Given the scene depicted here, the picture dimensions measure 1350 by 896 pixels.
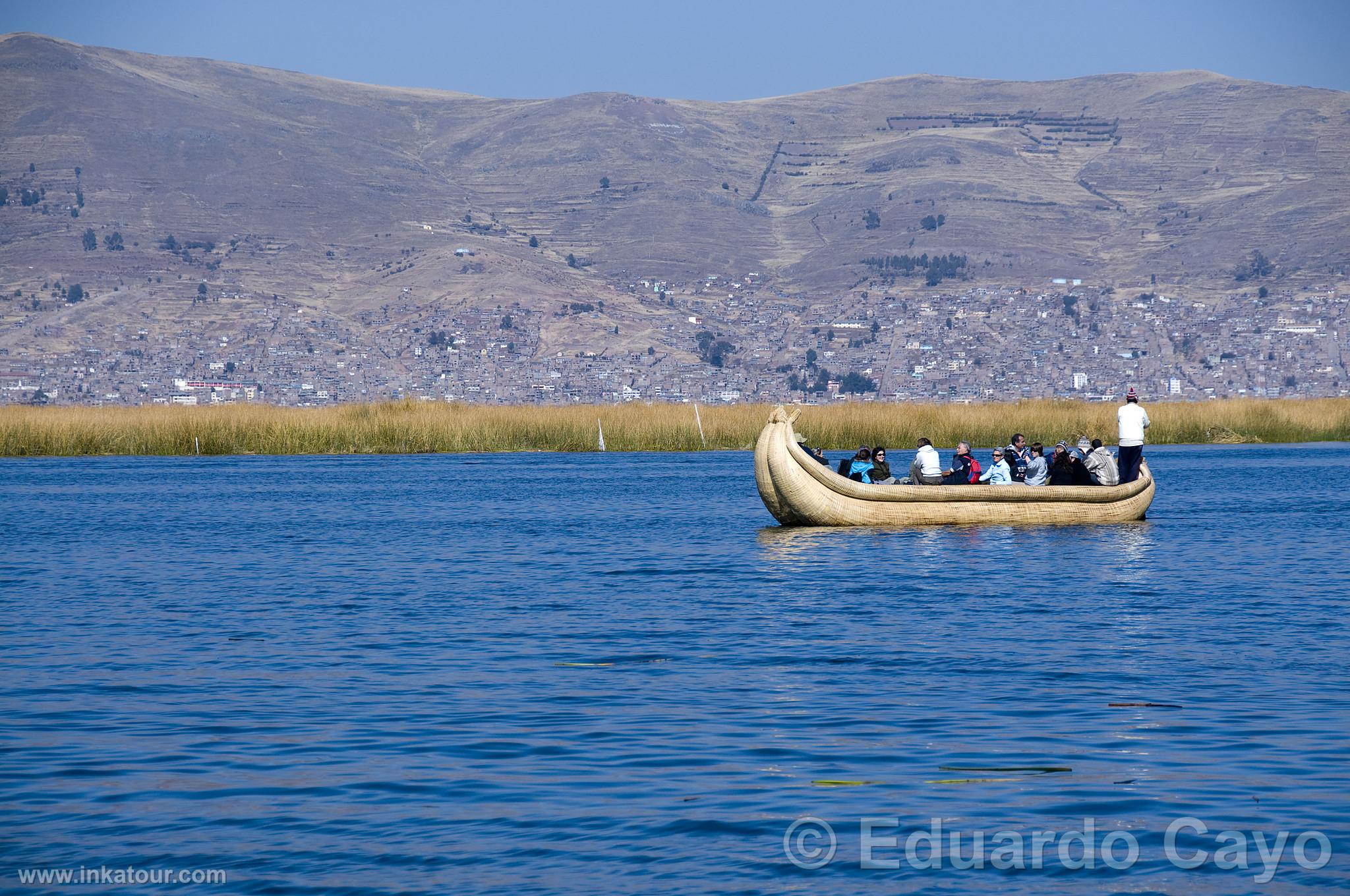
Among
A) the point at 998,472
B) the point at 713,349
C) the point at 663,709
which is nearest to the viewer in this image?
the point at 663,709

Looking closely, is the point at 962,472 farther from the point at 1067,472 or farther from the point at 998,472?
the point at 1067,472

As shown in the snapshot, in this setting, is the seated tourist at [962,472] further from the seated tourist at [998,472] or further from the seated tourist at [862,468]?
the seated tourist at [862,468]

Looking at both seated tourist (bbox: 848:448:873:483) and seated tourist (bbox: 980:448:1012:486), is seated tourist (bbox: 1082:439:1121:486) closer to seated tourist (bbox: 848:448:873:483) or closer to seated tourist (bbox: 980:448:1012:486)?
seated tourist (bbox: 980:448:1012:486)

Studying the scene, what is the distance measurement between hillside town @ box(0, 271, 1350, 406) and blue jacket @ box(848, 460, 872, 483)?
141238mm

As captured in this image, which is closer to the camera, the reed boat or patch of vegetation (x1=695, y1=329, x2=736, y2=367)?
the reed boat

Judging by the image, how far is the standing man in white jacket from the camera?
99.5 ft

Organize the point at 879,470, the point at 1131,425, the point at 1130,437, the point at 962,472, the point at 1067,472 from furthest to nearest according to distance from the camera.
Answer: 1. the point at 1130,437
2. the point at 1131,425
3. the point at 879,470
4. the point at 1067,472
5. the point at 962,472

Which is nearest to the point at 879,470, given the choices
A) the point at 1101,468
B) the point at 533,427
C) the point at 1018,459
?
the point at 1018,459

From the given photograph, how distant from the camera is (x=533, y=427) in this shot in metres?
64.0

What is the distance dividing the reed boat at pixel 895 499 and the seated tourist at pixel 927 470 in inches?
22.4

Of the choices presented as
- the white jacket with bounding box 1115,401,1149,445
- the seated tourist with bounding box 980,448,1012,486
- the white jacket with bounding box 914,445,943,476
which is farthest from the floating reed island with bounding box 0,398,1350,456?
the white jacket with bounding box 914,445,943,476

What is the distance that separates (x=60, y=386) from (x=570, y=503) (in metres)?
143

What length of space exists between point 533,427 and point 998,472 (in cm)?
3614

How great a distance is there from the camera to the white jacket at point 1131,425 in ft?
99.5
